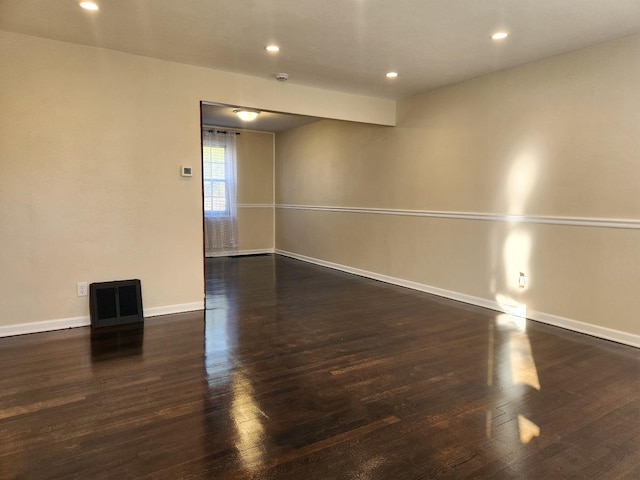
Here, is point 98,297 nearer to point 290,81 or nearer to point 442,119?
point 290,81

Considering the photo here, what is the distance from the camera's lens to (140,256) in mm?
3922

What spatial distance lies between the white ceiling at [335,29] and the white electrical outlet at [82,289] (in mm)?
2092

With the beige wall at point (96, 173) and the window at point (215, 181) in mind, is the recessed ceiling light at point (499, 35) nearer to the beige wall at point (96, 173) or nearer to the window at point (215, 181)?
the beige wall at point (96, 173)

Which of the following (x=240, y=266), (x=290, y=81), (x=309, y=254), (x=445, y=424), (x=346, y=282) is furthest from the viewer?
(x=309, y=254)

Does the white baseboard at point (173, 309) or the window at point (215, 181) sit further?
the window at point (215, 181)

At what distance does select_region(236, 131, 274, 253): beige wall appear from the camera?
7977 millimetres

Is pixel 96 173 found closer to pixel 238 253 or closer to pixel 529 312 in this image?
pixel 529 312

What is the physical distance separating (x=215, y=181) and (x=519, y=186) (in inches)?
209

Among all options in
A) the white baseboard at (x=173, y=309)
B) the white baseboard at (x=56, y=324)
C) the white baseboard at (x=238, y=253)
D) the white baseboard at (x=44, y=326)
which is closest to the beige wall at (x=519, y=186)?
the white baseboard at (x=238, y=253)

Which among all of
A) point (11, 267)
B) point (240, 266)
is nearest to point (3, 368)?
point (11, 267)

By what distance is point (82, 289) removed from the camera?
3.68 metres

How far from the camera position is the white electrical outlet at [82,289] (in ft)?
12.0

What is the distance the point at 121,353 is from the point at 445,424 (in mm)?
2340

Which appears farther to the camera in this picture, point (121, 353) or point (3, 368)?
point (121, 353)
